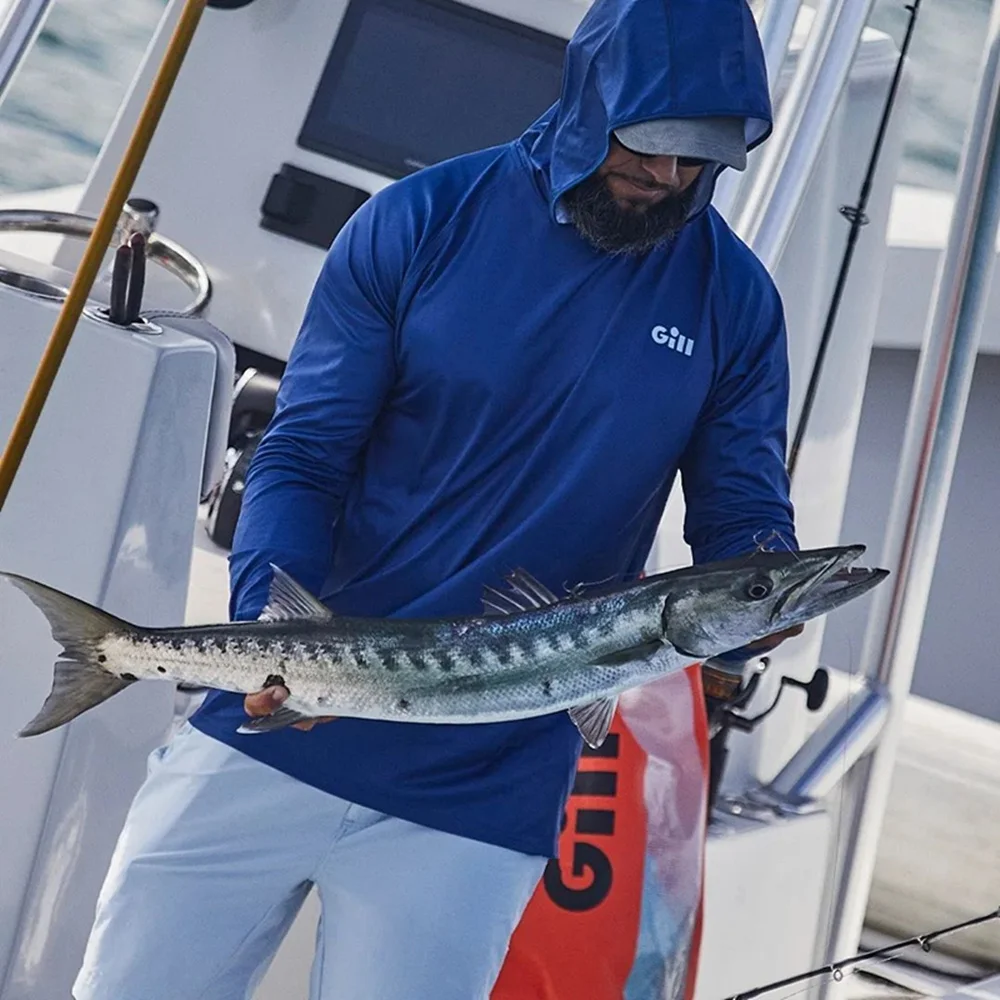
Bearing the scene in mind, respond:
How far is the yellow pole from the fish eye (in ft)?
2.47

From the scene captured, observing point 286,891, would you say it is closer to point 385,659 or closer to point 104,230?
point 385,659

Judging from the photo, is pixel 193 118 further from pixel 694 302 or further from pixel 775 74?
pixel 694 302

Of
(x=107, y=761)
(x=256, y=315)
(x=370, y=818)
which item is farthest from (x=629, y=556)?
(x=256, y=315)

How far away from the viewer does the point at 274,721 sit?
1743 millimetres

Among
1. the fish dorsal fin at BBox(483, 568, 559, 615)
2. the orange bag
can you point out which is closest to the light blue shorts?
the fish dorsal fin at BBox(483, 568, 559, 615)

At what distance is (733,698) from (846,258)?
82 centimetres

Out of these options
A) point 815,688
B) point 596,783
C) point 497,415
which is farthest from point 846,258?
point 497,415

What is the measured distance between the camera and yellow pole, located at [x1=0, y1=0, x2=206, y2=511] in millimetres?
1833

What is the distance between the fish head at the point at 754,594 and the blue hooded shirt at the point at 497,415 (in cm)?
26

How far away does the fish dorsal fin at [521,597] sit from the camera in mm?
1763

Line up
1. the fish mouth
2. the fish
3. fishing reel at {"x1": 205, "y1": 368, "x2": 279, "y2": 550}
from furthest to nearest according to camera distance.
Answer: fishing reel at {"x1": 205, "y1": 368, "x2": 279, "y2": 550} < the fish < the fish mouth

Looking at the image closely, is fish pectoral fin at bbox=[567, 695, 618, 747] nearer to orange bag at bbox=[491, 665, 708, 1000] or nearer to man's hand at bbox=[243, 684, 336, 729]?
man's hand at bbox=[243, 684, 336, 729]

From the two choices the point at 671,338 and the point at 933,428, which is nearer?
the point at 671,338

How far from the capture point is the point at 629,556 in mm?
2004
